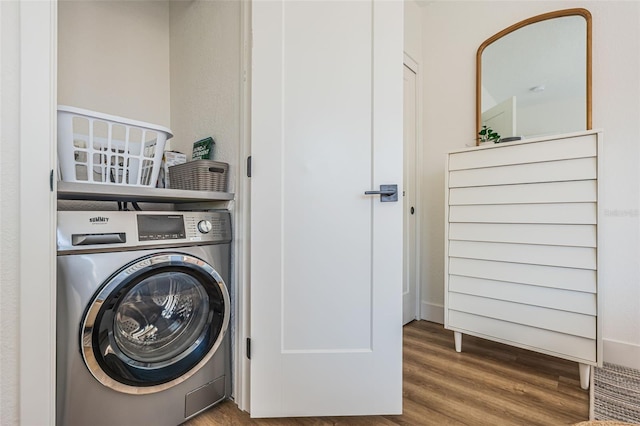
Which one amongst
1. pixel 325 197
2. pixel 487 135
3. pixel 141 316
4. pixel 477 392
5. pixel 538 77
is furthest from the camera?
pixel 487 135

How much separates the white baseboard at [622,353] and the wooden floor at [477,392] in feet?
0.63

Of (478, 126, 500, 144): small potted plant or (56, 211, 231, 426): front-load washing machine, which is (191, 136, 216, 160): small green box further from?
(478, 126, 500, 144): small potted plant

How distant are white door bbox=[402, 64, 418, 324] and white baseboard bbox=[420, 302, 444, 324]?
6cm

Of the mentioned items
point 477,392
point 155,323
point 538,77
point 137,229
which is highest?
point 538,77

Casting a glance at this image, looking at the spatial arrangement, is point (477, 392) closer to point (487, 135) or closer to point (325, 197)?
point (325, 197)

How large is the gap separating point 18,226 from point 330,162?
1.05 meters

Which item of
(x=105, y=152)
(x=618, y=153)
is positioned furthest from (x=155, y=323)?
(x=618, y=153)

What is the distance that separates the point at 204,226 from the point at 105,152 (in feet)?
1.53

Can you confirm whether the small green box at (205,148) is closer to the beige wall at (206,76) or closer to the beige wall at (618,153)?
the beige wall at (206,76)

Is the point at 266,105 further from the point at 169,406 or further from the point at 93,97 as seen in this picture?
the point at 169,406

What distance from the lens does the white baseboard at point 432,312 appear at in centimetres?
238

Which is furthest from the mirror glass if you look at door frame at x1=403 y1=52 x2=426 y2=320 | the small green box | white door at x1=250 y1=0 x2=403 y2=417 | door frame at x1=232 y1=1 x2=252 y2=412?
the small green box

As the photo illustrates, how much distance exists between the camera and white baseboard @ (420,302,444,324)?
2.38 m

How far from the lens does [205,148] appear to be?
5.12ft
